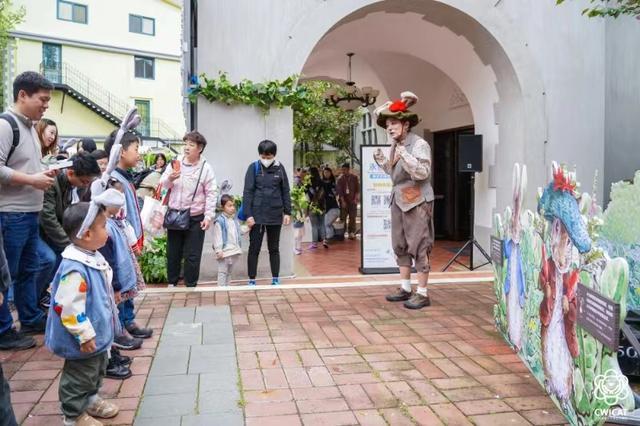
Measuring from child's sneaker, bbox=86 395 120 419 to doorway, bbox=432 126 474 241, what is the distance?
8446 millimetres

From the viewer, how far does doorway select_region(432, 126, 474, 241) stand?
421 inches

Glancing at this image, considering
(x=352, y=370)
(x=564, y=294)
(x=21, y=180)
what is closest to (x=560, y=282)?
(x=564, y=294)

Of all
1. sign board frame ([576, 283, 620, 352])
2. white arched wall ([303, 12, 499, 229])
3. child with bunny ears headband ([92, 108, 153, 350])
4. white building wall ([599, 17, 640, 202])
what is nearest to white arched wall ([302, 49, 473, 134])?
white arched wall ([303, 12, 499, 229])

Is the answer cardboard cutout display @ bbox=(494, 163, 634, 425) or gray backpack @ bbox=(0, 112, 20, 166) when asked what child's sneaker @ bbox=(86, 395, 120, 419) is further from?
cardboard cutout display @ bbox=(494, 163, 634, 425)

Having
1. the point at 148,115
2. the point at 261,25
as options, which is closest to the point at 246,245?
the point at 261,25

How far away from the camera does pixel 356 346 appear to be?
12.7ft

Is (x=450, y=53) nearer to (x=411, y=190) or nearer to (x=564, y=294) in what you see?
(x=411, y=190)

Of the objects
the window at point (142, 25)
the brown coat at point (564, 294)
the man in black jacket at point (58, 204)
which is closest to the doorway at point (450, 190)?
the man in black jacket at point (58, 204)

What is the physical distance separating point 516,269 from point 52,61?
3135cm

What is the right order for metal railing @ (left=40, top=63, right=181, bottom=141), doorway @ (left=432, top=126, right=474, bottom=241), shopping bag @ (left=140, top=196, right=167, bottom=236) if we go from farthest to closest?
1. metal railing @ (left=40, top=63, right=181, bottom=141)
2. doorway @ (left=432, top=126, right=474, bottom=241)
3. shopping bag @ (left=140, top=196, right=167, bottom=236)

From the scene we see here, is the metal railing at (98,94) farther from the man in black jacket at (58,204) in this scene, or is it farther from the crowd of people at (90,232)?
the man in black jacket at (58,204)

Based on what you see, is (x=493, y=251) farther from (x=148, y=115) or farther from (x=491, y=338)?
(x=148, y=115)

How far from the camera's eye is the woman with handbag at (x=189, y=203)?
5293 millimetres

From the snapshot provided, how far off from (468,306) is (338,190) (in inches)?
267
